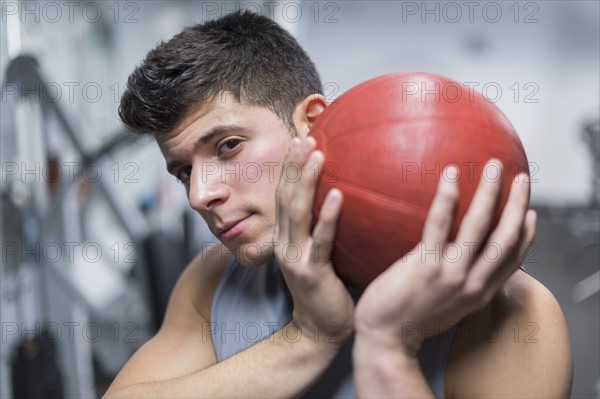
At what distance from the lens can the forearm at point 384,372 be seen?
2.13ft

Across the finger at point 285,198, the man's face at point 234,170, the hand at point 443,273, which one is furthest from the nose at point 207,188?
the hand at point 443,273

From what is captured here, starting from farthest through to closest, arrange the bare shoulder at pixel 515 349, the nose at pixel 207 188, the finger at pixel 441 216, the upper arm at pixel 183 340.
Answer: the upper arm at pixel 183 340 < the nose at pixel 207 188 < the bare shoulder at pixel 515 349 < the finger at pixel 441 216

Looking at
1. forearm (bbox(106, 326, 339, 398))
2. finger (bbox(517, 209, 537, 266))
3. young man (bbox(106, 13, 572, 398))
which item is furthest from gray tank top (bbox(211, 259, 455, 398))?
finger (bbox(517, 209, 537, 266))

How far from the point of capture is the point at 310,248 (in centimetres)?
71

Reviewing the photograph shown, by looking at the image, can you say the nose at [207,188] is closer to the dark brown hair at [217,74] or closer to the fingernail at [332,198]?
the dark brown hair at [217,74]

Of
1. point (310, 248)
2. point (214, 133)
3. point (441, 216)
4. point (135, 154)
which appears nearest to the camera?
point (441, 216)

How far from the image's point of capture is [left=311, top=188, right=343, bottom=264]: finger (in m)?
0.68

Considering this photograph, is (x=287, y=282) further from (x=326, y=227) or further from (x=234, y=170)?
(x=234, y=170)

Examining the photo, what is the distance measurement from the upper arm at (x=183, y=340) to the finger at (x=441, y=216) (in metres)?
0.57

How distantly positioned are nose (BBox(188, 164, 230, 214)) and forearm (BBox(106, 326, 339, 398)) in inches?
9.4

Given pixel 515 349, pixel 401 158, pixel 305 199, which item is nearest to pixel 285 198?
pixel 305 199

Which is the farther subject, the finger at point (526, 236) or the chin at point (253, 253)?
the chin at point (253, 253)

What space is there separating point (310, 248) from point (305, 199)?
66mm

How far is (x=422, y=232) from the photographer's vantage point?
646 mm
